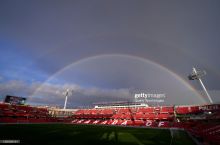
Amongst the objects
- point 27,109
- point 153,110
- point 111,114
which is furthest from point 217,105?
point 27,109

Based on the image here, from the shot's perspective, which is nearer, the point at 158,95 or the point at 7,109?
the point at 7,109

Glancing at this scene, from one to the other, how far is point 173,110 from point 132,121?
46.2 ft

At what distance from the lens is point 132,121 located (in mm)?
64625

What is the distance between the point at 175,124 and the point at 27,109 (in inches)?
1917

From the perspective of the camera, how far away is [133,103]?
98500 mm

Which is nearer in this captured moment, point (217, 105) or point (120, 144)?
point (120, 144)

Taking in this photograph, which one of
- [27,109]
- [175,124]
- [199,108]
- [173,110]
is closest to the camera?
[175,124]

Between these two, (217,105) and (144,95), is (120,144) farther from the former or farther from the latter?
(144,95)

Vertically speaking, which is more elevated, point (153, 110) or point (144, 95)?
point (144, 95)

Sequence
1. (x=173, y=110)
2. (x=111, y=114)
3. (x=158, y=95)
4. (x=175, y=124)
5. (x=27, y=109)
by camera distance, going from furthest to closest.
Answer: (x=158, y=95)
(x=111, y=114)
(x=27, y=109)
(x=173, y=110)
(x=175, y=124)

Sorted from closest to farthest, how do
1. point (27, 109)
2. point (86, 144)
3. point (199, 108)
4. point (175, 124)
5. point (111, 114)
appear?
point (86, 144) < point (175, 124) < point (199, 108) < point (27, 109) < point (111, 114)

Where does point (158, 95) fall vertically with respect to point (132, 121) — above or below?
above

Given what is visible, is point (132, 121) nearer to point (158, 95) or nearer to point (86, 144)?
point (158, 95)

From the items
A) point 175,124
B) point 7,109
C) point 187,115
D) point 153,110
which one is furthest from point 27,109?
point 187,115
